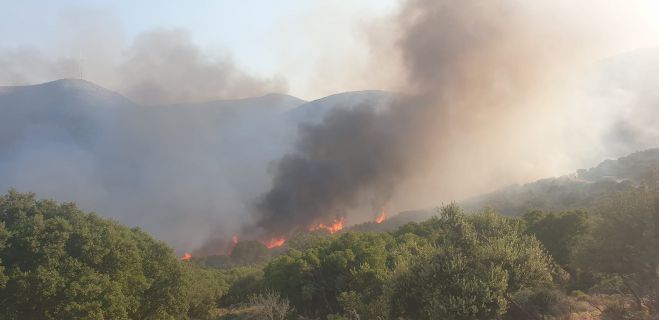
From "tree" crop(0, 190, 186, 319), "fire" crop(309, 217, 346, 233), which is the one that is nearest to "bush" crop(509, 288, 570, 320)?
"tree" crop(0, 190, 186, 319)

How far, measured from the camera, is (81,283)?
30.9 metres

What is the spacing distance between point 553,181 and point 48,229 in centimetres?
14473

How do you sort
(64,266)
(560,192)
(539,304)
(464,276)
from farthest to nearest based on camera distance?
1. (560,192)
2. (64,266)
3. (539,304)
4. (464,276)

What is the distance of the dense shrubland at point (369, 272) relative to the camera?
70.9 ft

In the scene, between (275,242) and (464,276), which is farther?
(275,242)

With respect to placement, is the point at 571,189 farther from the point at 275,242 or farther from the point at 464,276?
the point at 464,276

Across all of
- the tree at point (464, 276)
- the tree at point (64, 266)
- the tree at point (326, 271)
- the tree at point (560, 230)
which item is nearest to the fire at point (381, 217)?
the tree at point (560, 230)

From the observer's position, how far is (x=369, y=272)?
136 ft

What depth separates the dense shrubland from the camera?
2162 cm

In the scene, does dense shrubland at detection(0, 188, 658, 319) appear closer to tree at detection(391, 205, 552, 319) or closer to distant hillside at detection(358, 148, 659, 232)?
tree at detection(391, 205, 552, 319)

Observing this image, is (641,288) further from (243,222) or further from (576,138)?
(576,138)

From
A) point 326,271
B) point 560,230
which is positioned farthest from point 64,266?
point 560,230

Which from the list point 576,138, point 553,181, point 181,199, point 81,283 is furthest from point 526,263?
point 576,138

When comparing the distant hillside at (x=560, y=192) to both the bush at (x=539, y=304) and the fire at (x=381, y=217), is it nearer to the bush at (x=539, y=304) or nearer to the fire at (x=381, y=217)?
the fire at (x=381, y=217)
